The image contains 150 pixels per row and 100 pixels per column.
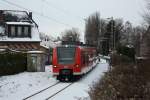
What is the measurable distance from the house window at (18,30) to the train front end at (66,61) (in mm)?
30304

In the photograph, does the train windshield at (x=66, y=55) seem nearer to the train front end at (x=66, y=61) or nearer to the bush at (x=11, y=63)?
the train front end at (x=66, y=61)

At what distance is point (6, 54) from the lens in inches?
1259

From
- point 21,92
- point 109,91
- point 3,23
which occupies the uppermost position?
point 3,23

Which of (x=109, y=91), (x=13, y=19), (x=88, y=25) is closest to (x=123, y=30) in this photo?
(x=88, y=25)

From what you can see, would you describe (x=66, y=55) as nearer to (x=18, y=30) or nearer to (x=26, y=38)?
(x=18, y=30)

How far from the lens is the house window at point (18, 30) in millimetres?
60438

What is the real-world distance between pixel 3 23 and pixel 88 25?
65.7m

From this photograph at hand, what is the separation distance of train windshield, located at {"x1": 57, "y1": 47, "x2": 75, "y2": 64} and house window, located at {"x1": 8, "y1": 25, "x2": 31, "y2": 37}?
30.3 metres

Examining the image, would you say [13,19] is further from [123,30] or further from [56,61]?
[123,30]

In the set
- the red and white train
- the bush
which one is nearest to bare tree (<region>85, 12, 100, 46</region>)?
the bush

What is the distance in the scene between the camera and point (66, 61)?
31031 millimetres

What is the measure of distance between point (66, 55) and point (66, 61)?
0.46 m

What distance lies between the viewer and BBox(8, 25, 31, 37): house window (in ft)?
198

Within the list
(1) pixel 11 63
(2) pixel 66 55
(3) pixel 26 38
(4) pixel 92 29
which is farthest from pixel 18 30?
(4) pixel 92 29
